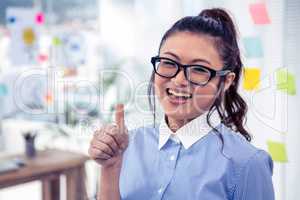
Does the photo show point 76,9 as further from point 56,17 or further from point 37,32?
point 37,32

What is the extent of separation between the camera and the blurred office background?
129cm

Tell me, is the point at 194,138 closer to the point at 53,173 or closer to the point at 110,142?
the point at 110,142

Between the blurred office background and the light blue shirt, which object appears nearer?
the light blue shirt

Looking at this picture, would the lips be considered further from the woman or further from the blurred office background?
the blurred office background

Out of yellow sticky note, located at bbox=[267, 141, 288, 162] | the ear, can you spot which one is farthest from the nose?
yellow sticky note, located at bbox=[267, 141, 288, 162]

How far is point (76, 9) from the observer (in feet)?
10.3

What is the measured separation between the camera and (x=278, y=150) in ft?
4.25

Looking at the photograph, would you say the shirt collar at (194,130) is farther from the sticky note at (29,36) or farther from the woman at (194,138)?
the sticky note at (29,36)

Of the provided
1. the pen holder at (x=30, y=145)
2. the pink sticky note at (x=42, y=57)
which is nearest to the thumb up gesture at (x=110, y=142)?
the pen holder at (x=30, y=145)

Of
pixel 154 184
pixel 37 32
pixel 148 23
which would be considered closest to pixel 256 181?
pixel 154 184

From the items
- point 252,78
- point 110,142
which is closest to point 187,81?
point 110,142

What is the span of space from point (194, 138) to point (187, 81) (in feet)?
0.58

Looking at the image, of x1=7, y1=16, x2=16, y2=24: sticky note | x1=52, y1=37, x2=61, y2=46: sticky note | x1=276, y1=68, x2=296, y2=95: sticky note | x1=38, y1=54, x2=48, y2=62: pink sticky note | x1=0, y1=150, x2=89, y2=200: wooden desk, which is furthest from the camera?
x1=52, y1=37, x2=61, y2=46: sticky note

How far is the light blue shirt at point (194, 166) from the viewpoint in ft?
2.97
